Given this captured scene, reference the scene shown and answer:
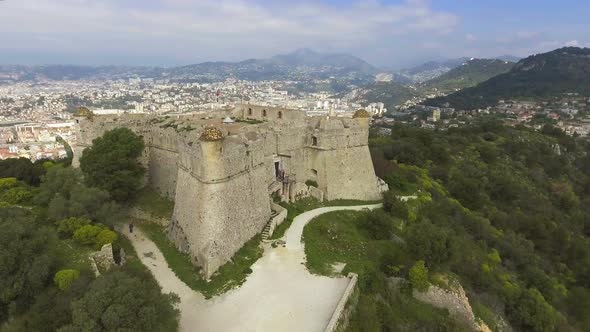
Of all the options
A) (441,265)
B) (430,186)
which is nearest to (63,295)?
(441,265)

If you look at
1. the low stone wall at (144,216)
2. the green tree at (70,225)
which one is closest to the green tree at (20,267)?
the green tree at (70,225)

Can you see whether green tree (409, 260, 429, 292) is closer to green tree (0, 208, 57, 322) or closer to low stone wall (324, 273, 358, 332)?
low stone wall (324, 273, 358, 332)

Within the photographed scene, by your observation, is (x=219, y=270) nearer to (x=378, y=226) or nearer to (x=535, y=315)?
(x=378, y=226)

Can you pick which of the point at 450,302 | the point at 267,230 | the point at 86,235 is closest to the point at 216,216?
the point at 267,230

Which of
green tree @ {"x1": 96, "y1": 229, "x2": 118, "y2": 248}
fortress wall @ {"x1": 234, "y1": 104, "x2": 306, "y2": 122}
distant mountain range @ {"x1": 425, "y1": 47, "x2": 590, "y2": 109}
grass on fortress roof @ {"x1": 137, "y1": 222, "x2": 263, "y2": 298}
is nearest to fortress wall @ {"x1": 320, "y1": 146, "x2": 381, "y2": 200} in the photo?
fortress wall @ {"x1": 234, "y1": 104, "x2": 306, "y2": 122}

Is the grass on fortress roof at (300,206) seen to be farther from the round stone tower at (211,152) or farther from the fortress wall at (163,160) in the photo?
the fortress wall at (163,160)

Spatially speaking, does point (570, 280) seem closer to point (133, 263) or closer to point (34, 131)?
point (133, 263)
